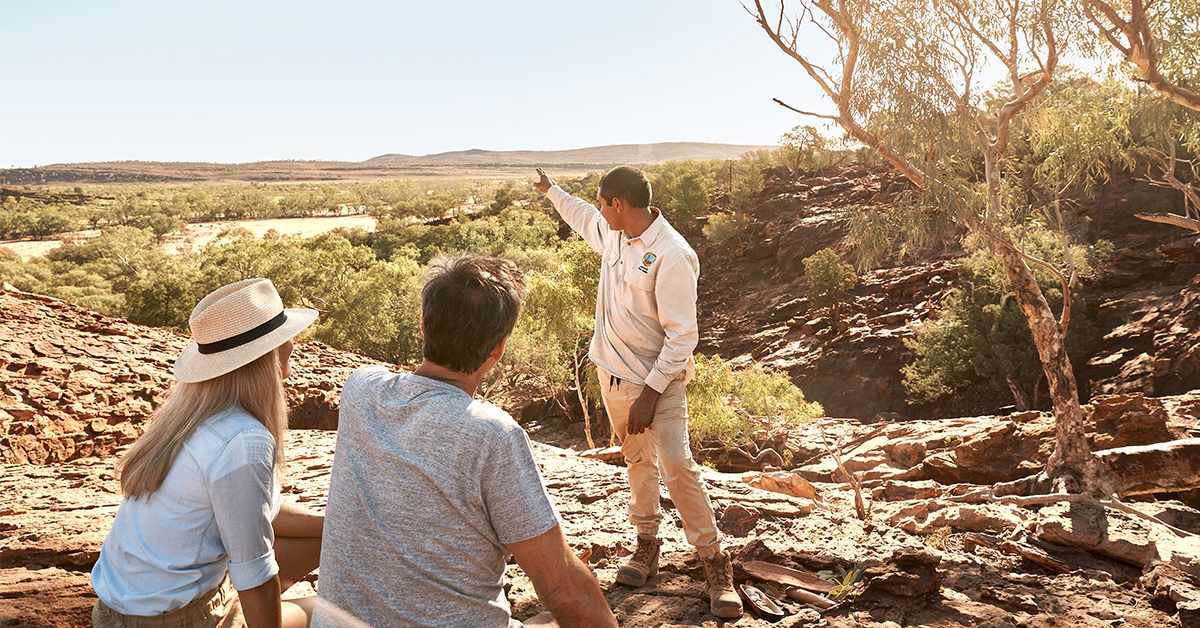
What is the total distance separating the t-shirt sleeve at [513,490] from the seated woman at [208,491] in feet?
2.21

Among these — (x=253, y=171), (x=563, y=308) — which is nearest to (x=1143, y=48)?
(x=563, y=308)

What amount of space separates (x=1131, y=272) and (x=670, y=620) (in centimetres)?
2536

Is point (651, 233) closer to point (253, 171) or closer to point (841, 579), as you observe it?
point (841, 579)

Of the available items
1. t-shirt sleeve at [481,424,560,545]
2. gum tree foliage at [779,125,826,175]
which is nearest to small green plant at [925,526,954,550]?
t-shirt sleeve at [481,424,560,545]

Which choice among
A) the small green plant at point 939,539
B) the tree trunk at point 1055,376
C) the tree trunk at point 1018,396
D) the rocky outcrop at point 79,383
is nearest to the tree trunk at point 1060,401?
the tree trunk at point 1055,376

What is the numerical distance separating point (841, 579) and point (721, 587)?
774 mm

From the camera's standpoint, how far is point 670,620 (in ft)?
8.69

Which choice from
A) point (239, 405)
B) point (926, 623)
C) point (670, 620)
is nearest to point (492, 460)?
point (239, 405)

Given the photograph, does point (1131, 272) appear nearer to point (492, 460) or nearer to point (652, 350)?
point (652, 350)

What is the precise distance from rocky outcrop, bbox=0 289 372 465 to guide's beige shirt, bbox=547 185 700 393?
16.5ft

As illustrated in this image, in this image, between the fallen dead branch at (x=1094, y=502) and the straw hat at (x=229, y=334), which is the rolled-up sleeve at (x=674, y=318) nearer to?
the straw hat at (x=229, y=334)

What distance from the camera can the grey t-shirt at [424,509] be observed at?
1.32m

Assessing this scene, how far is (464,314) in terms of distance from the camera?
56.1 inches

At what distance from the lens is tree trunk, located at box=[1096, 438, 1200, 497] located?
5.75 meters
